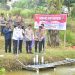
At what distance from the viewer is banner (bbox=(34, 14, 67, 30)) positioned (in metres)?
21.7

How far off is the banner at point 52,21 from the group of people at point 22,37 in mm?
1536

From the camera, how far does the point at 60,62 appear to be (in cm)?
1936

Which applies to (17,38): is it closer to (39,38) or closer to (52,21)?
(39,38)

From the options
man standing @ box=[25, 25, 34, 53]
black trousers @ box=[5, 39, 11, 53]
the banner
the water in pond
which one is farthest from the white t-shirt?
the banner

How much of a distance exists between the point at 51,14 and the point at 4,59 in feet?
19.2

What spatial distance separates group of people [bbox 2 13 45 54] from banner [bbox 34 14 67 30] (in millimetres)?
1536

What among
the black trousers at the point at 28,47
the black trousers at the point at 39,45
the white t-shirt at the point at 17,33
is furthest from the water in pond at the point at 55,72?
the white t-shirt at the point at 17,33

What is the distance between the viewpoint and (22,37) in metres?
19.5

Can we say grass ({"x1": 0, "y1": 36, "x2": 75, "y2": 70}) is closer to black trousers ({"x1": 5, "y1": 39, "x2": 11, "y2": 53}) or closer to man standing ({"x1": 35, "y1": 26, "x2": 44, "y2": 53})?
black trousers ({"x1": 5, "y1": 39, "x2": 11, "y2": 53})

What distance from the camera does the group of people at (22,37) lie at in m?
19.3

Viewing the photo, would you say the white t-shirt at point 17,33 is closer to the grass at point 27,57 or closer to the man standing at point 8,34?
the man standing at point 8,34

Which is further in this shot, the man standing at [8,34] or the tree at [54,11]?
the tree at [54,11]

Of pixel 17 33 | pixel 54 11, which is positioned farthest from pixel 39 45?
pixel 54 11

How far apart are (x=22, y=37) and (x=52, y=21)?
2924mm
